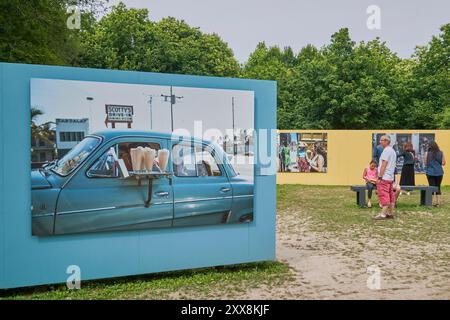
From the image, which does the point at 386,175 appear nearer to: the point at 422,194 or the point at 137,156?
the point at 422,194

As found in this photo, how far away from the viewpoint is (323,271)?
7223 mm

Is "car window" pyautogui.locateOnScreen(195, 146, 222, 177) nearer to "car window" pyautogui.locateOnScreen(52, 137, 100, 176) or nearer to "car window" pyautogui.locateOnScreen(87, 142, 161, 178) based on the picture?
"car window" pyautogui.locateOnScreen(87, 142, 161, 178)

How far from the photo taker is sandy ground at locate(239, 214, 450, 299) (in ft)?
20.1

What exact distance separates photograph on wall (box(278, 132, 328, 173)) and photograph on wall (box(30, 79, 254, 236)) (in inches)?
626

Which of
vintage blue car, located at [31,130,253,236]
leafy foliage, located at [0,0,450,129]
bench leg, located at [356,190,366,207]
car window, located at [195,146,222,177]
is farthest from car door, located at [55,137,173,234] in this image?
leafy foliage, located at [0,0,450,129]

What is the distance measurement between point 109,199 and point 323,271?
3206mm

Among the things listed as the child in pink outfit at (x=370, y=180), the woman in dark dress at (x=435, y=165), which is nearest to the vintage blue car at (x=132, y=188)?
the child in pink outfit at (x=370, y=180)

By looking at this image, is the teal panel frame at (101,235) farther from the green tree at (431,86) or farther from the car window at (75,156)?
the green tree at (431,86)

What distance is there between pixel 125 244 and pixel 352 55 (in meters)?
29.7

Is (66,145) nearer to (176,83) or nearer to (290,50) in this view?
(176,83)

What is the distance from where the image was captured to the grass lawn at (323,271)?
602 centimetres

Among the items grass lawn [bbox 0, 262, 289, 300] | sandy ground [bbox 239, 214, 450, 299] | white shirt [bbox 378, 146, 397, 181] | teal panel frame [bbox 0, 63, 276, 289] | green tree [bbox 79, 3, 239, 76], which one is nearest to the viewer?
teal panel frame [bbox 0, 63, 276, 289]

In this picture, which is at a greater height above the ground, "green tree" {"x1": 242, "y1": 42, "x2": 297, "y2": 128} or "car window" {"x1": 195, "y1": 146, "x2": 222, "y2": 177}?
"green tree" {"x1": 242, "y1": 42, "x2": 297, "y2": 128}

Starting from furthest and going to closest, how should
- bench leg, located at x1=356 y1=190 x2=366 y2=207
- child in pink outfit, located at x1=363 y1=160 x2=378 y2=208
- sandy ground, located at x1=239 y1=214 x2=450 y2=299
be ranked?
child in pink outfit, located at x1=363 y1=160 x2=378 y2=208 < bench leg, located at x1=356 y1=190 x2=366 y2=207 < sandy ground, located at x1=239 y1=214 x2=450 y2=299
